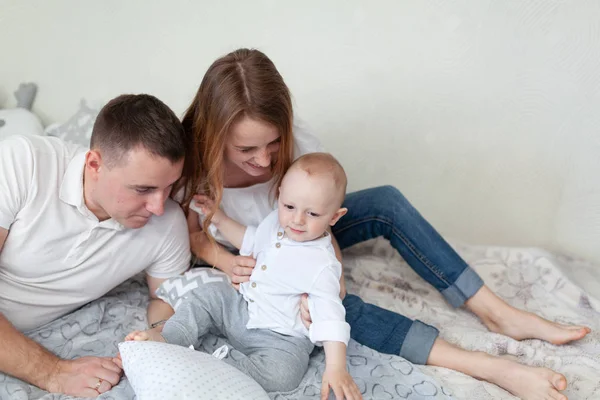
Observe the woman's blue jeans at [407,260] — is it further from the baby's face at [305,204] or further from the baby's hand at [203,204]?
the baby's hand at [203,204]

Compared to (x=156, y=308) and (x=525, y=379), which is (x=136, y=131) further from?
(x=525, y=379)

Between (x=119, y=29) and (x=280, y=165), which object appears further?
(x=119, y=29)

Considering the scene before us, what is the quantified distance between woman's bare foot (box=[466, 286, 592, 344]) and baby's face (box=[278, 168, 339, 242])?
0.56 m

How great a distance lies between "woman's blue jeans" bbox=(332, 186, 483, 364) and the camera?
1.56 metres

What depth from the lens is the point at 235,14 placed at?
7.18 ft

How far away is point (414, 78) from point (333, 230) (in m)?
0.65

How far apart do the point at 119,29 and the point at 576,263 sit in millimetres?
1844

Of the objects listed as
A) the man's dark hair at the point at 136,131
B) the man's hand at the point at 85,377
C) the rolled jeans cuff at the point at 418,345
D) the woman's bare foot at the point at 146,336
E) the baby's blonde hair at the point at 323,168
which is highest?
the man's dark hair at the point at 136,131

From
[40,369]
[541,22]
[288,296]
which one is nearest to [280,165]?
[288,296]

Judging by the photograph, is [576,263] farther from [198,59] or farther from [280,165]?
[198,59]

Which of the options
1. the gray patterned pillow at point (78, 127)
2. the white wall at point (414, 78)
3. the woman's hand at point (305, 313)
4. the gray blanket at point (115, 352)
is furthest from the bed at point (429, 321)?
the gray patterned pillow at point (78, 127)

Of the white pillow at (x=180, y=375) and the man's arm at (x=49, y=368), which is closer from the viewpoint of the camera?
the white pillow at (x=180, y=375)

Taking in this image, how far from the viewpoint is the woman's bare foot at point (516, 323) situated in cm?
163

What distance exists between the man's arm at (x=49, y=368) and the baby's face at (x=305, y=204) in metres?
0.52
